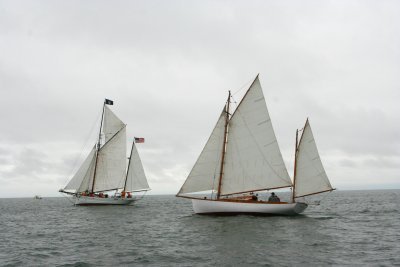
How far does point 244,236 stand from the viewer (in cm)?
2789

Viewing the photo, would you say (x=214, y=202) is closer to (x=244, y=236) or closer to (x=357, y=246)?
(x=244, y=236)

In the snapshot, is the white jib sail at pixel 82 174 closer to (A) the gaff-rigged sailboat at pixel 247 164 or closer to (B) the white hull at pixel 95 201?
(B) the white hull at pixel 95 201

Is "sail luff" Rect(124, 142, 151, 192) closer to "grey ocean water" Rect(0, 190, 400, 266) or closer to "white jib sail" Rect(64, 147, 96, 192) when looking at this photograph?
"white jib sail" Rect(64, 147, 96, 192)

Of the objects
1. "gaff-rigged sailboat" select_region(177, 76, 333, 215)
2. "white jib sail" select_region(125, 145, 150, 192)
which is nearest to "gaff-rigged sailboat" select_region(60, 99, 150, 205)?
"white jib sail" select_region(125, 145, 150, 192)

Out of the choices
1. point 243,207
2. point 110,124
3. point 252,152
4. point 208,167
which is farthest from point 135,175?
point 252,152

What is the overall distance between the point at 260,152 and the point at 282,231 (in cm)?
1193

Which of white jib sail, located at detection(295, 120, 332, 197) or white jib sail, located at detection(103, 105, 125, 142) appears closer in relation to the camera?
white jib sail, located at detection(295, 120, 332, 197)

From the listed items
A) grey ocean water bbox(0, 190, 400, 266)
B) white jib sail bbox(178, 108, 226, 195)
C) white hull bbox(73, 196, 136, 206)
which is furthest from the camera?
white hull bbox(73, 196, 136, 206)

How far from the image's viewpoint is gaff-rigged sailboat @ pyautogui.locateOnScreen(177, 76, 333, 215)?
40.0 metres

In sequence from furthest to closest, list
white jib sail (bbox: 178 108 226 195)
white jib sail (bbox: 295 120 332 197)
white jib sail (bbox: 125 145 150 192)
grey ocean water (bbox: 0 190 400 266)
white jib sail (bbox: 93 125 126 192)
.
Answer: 1. white jib sail (bbox: 93 125 126 192)
2. white jib sail (bbox: 125 145 150 192)
3. white jib sail (bbox: 295 120 332 197)
4. white jib sail (bbox: 178 108 226 195)
5. grey ocean water (bbox: 0 190 400 266)

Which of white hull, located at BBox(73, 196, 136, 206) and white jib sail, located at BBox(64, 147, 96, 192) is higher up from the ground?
white jib sail, located at BBox(64, 147, 96, 192)

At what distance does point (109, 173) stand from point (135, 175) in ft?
17.3

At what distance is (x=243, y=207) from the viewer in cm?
4031

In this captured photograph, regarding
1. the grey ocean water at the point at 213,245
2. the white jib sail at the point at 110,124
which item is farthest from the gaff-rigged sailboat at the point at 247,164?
the white jib sail at the point at 110,124
